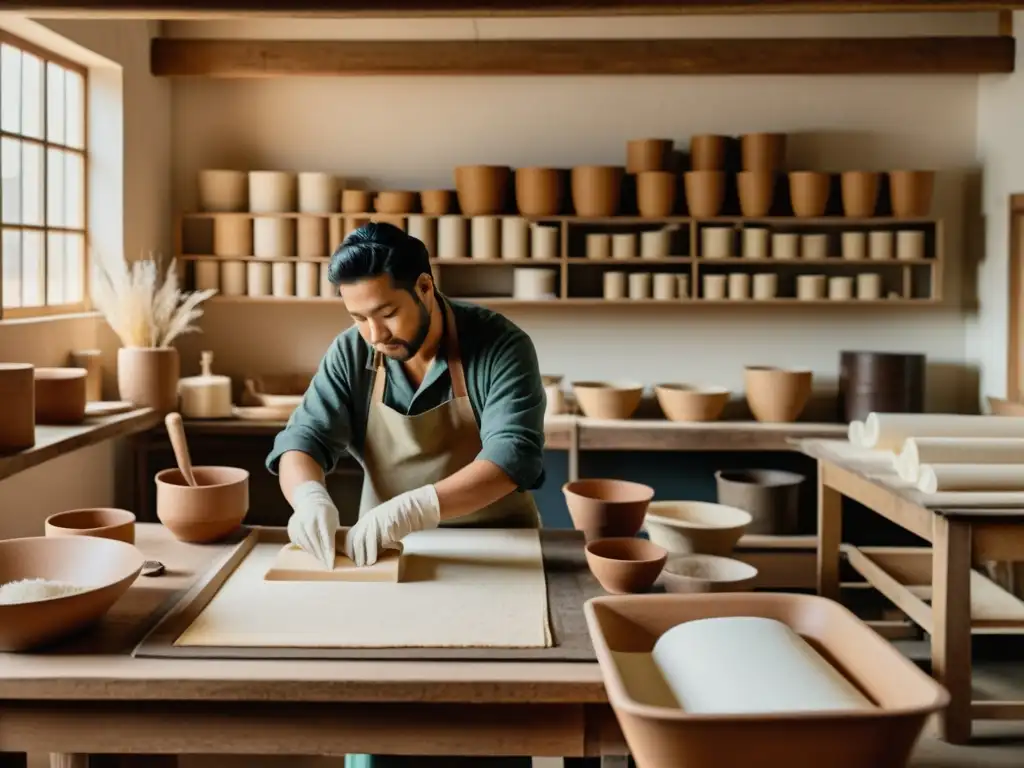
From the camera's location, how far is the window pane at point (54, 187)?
429cm

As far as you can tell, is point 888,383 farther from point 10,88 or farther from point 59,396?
point 10,88

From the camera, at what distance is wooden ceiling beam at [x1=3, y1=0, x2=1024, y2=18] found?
8.09 feet

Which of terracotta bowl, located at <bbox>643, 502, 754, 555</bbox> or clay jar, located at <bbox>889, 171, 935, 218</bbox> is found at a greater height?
clay jar, located at <bbox>889, 171, 935, 218</bbox>

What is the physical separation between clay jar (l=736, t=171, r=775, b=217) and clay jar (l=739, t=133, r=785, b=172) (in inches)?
1.9

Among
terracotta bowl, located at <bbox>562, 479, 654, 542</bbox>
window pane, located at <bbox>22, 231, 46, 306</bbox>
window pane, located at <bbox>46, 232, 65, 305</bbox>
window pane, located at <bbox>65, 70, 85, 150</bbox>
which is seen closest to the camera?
terracotta bowl, located at <bbox>562, 479, 654, 542</bbox>

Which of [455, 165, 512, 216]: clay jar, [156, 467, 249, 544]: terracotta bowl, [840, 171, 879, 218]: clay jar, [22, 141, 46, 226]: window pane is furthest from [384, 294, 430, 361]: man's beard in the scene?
[840, 171, 879, 218]: clay jar

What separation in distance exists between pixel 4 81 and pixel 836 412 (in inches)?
162

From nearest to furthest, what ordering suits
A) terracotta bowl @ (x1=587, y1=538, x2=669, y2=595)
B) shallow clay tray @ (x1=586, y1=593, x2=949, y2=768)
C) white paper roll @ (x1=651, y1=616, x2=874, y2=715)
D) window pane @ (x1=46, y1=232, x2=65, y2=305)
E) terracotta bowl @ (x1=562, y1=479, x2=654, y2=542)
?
shallow clay tray @ (x1=586, y1=593, x2=949, y2=768) < white paper roll @ (x1=651, y1=616, x2=874, y2=715) < terracotta bowl @ (x1=587, y1=538, x2=669, y2=595) < terracotta bowl @ (x1=562, y1=479, x2=654, y2=542) < window pane @ (x1=46, y1=232, x2=65, y2=305)

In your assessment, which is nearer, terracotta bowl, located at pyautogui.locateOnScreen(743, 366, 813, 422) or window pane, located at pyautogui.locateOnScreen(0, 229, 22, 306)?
window pane, located at pyautogui.locateOnScreen(0, 229, 22, 306)

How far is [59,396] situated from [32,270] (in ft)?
3.22

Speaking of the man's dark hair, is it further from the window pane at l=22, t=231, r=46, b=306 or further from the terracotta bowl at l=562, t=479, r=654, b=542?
the window pane at l=22, t=231, r=46, b=306

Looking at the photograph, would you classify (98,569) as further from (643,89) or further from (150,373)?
(643,89)

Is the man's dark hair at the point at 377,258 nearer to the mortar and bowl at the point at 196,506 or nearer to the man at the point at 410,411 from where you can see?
the man at the point at 410,411

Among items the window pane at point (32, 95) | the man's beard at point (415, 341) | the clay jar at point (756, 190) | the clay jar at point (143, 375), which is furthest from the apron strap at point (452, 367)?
the clay jar at point (756, 190)
